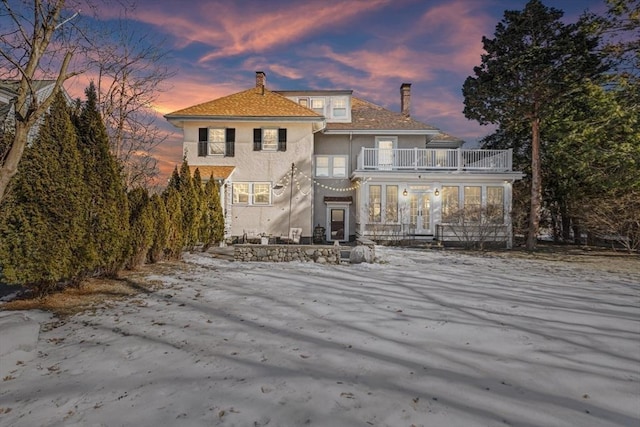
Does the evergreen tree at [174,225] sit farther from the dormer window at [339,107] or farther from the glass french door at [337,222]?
the dormer window at [339,107]

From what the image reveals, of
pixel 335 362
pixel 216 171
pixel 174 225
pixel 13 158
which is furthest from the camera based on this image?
pixel 216 171

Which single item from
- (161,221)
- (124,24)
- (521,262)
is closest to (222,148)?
(124,24)

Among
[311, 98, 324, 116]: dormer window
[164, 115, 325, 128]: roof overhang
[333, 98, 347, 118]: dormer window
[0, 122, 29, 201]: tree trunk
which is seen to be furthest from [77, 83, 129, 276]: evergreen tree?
[333, 98, 347, 118]: dormer window

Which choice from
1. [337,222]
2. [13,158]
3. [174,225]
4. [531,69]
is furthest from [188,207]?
[531,69]

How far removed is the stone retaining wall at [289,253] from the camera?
10.3 metres

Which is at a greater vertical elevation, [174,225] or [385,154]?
[385,154]

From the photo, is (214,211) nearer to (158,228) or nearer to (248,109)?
(158,228)

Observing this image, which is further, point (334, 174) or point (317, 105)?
point (317, 105)

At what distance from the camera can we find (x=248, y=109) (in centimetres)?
1767

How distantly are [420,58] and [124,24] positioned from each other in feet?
37.2

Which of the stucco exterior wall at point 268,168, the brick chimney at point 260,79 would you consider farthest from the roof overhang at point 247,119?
the brick chimney at point 260,79

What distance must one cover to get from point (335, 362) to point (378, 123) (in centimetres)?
1734

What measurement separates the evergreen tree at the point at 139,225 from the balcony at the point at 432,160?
35.8 ft

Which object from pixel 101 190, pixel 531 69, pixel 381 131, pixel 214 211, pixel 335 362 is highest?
pixel 531 69
